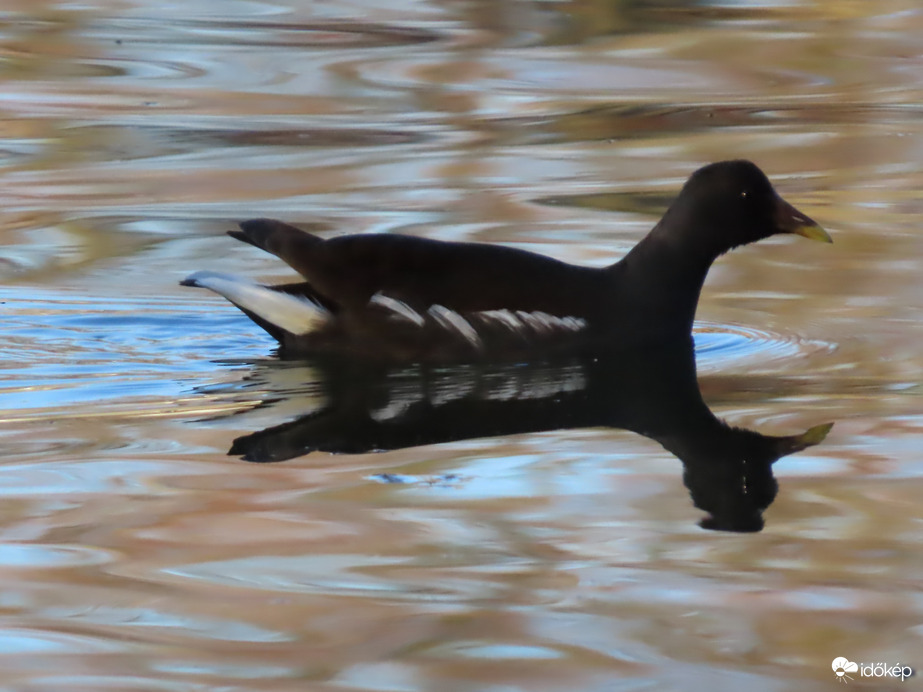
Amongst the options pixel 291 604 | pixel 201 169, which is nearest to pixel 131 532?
pixel 291 604

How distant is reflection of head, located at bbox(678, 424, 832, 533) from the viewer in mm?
4180

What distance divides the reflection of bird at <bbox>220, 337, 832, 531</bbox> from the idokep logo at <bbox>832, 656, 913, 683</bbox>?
2.78 ft

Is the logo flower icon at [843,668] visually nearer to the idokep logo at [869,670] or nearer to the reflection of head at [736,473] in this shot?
the idokep logo at [869,670]

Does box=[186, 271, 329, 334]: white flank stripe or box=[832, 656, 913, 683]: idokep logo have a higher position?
box=[186, 271, 329, 334]: white flank stripe

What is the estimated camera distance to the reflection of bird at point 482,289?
5.87m

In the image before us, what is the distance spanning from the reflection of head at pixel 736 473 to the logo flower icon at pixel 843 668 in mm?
804

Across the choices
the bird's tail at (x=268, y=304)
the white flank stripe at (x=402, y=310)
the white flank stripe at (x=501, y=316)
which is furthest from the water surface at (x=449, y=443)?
the white flank stripe at (x=501, y=316)

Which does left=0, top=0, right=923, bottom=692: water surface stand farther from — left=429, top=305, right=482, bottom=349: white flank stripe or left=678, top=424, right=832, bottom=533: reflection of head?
left=429, top=305, right=482, bottom=349: white flank stripe

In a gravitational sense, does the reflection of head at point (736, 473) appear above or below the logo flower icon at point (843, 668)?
below

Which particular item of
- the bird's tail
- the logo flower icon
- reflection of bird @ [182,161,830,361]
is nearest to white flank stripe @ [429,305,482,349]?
reflection of bird @ [182,161,830,361]

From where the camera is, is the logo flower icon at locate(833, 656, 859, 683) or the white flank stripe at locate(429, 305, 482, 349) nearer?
the logo flower icon at locate(833, 656, 859, 683)

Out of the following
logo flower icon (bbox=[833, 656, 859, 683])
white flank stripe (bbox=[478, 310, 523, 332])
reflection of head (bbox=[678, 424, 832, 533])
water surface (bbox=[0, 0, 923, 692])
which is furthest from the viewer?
white flank stripe (bbox=[478, 310, 523, 332])

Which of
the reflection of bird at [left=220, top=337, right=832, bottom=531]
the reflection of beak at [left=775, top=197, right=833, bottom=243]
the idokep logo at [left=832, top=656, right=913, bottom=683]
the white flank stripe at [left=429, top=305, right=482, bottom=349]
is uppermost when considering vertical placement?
the reflection of beak at [left=775, top=197, right=833, bottom=243]

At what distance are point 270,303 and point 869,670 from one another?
3268 millimetres
